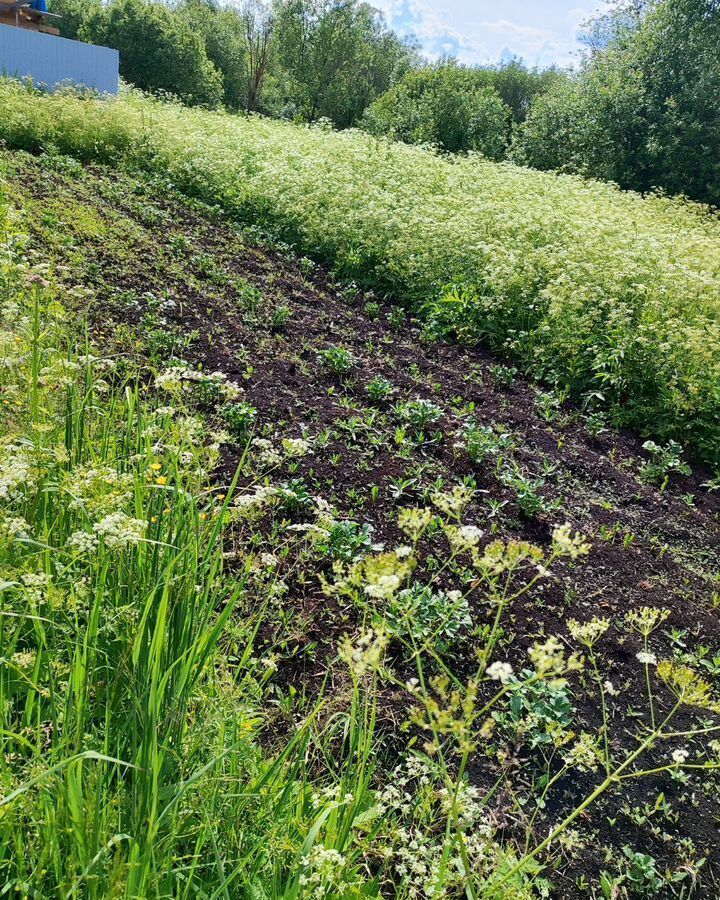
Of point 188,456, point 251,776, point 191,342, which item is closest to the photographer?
point 251,776

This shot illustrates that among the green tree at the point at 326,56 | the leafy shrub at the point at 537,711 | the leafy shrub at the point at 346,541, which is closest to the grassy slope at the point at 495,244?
the leafy shrub at the point at 346,541

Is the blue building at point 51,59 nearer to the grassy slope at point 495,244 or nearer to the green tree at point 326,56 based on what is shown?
the grassy slope at point 495,244

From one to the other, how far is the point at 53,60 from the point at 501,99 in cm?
1642

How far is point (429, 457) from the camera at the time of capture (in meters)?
3.86

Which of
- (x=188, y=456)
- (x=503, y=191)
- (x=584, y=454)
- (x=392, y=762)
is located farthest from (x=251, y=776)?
(x=503, y=191)

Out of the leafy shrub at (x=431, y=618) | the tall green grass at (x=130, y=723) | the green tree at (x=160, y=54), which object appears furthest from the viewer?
the green tree at (x=160, y=54)

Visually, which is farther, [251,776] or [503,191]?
[503,191]

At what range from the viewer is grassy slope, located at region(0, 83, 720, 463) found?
4.97m

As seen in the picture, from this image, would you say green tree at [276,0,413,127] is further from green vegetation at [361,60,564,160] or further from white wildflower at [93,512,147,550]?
white wildflower at [93,512,147,550]

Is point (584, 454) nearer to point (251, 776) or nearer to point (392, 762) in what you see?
point (392, 762)

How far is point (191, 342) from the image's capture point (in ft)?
15.6

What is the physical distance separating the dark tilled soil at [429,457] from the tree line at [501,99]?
1369cm

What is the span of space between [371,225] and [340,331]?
2.30 metres

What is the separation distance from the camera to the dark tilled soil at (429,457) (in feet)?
7.33
